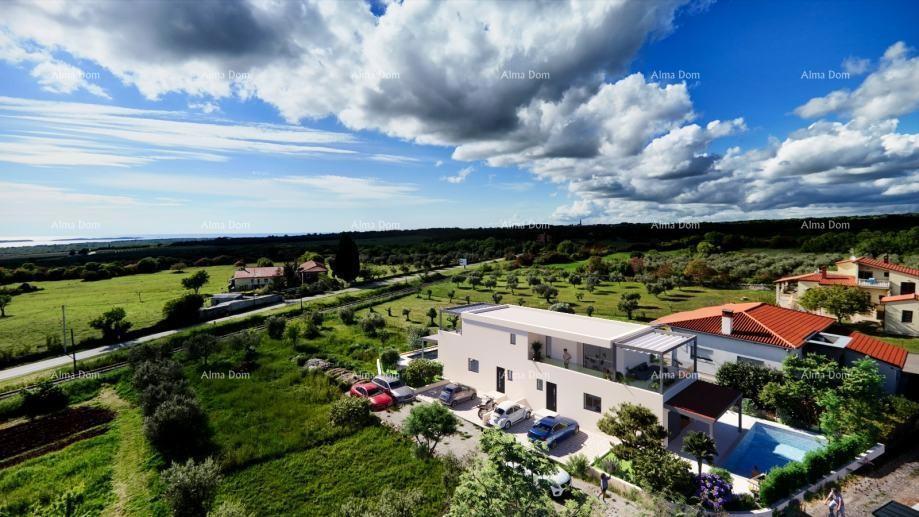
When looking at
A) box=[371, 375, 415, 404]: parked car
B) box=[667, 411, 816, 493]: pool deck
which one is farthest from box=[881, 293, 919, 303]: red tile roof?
box=[371, 375, 415, 404]: parked car

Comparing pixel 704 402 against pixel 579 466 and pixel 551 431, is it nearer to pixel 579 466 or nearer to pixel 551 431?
pixel 579 466

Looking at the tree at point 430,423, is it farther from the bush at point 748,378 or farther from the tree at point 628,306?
the tree at point 628,306

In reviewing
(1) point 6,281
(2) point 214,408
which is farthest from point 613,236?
(1) point 6,281

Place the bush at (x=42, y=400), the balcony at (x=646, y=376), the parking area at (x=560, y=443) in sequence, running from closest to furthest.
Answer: the parking area at (x=560, y=443) < the balcony at (x=646, y=376) < the bush at (x=42, y=400)

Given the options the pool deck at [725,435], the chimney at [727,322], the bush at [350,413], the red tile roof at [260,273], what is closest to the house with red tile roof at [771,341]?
the chimney at [727,322]

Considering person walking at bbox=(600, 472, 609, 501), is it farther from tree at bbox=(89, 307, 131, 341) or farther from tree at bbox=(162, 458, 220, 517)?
tree at bbox=(89, 307, 131, 341)

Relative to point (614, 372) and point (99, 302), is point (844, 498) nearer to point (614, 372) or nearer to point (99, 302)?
point (614, 372)

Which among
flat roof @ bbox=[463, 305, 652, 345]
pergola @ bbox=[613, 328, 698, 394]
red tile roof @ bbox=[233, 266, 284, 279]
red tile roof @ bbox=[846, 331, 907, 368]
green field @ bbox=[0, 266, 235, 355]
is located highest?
flat roof @ bbox=[463, 305, 652, 345]
